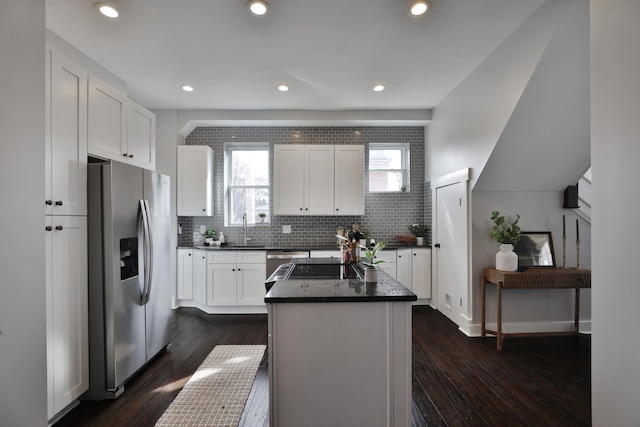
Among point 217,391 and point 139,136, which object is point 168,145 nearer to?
point 139,136

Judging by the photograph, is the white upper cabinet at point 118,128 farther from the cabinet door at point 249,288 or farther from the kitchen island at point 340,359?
the kitchen island at point 340,359

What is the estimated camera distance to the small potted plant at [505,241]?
320 cm

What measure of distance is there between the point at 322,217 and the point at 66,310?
3.39 m

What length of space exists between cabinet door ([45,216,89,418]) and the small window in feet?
12.8

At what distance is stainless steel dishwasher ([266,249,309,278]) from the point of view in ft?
14.0

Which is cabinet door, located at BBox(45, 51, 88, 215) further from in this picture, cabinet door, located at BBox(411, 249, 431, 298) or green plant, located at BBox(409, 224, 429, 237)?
green plant, located at BBox(409, 224, 429, 237)

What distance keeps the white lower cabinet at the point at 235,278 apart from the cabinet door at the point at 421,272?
7.08ft

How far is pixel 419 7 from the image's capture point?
2289 millimetres
